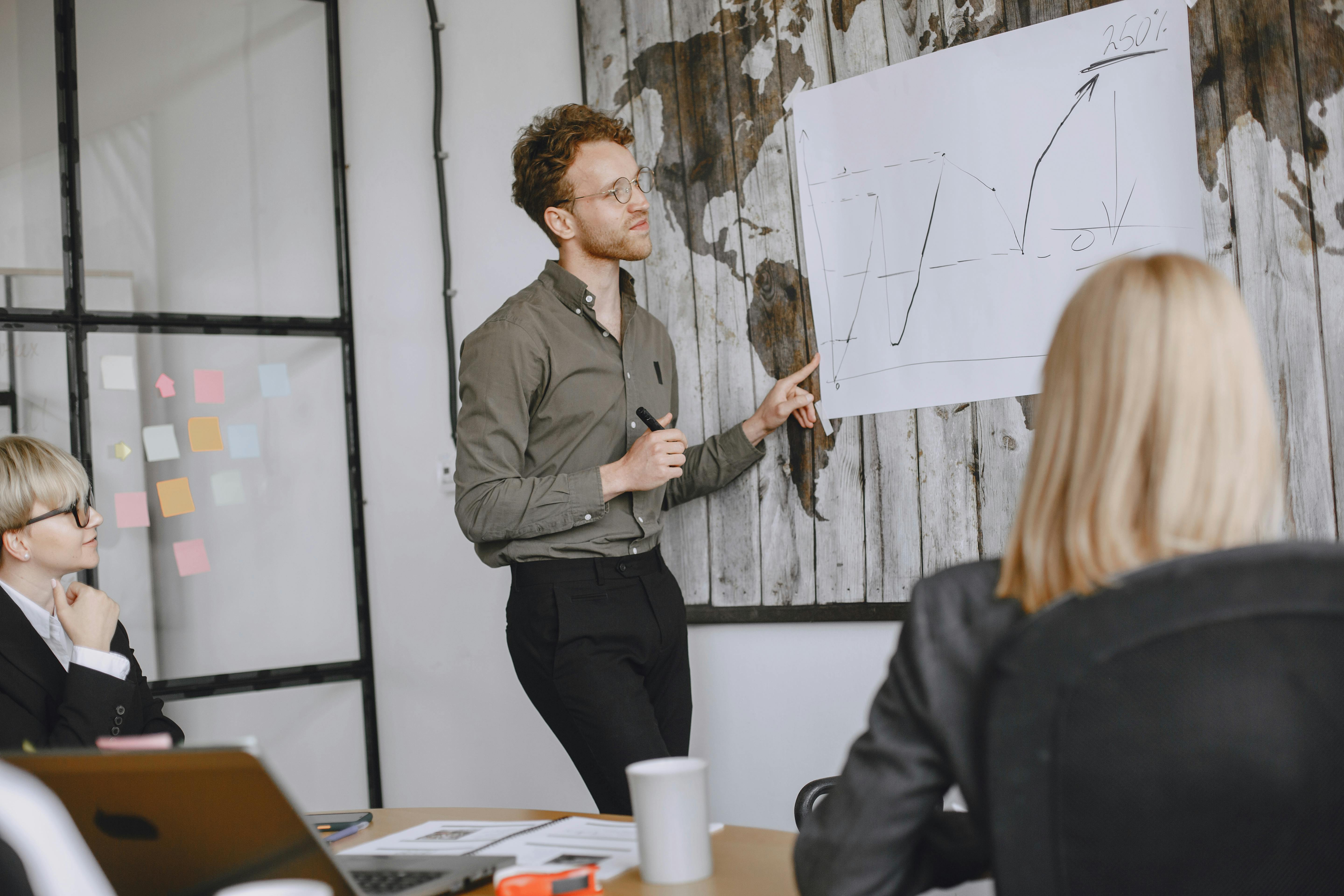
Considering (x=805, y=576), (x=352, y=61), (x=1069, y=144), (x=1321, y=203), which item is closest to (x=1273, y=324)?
(x=1321, y=203)

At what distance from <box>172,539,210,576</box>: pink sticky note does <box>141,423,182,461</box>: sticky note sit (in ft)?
0.76

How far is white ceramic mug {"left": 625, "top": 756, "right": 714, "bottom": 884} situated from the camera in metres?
1.08

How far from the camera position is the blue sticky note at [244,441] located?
119 inches

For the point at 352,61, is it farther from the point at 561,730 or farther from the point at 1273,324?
the point at 1273,324

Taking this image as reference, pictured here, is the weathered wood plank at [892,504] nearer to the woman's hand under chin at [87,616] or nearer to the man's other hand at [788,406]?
the man's other hand at [788,406]

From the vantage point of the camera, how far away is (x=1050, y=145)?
200 centimetres

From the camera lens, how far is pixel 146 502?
290 centimetres

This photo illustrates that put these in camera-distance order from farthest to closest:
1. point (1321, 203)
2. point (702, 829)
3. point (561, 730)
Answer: point (561, 730), point (1321, 203), point (702, 829)

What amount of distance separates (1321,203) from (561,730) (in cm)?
164

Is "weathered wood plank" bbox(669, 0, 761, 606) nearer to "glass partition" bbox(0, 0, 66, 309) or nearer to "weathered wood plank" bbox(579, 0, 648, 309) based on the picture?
"weathered wood plank" bbox(579, 0, 648, 309)

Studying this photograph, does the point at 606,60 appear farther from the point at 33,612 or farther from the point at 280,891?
the point at 280,891

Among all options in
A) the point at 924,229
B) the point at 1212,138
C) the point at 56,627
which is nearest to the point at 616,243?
the point at 924,229

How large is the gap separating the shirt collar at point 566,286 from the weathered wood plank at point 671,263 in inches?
13.6

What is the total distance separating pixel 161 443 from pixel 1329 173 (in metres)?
2.74
